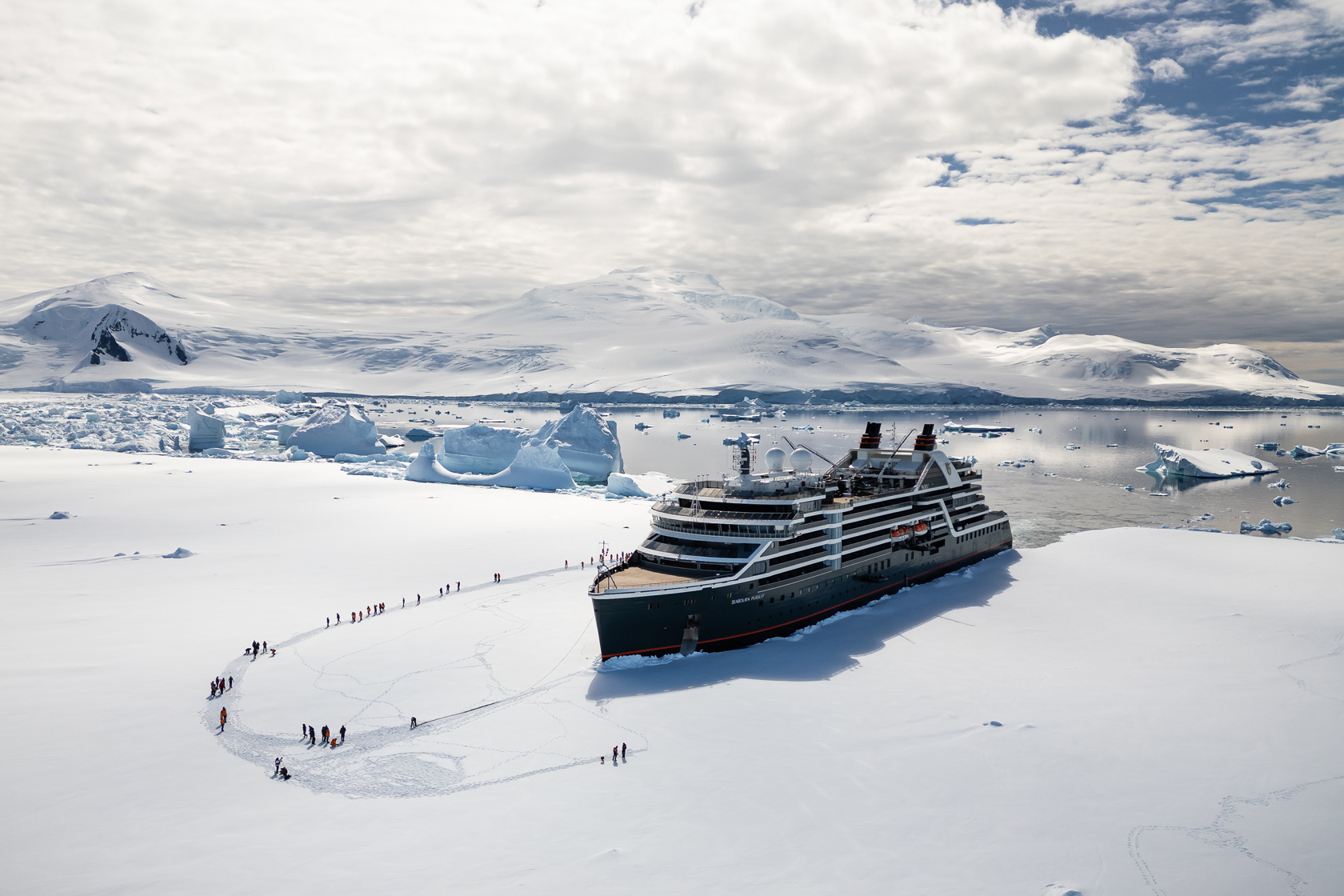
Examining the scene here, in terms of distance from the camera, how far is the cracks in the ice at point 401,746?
60.8ft

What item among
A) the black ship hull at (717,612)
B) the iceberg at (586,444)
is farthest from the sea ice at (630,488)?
the black ship hull at (717,612)

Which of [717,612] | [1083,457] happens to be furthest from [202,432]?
[1083,457]

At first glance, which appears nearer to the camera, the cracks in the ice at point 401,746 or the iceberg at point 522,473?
the cracks in the ice at point 401,746

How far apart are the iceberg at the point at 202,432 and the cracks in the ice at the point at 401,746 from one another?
275 feet

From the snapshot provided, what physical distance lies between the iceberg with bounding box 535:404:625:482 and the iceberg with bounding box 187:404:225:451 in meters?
47.7

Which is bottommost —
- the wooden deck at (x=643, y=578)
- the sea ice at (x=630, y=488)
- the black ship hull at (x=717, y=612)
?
the black ship hull at (x=717, y=612)

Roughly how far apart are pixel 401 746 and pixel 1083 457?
98.0 metres

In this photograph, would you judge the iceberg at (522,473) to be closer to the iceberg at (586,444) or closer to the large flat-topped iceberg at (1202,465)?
the iceberg at (586,444)

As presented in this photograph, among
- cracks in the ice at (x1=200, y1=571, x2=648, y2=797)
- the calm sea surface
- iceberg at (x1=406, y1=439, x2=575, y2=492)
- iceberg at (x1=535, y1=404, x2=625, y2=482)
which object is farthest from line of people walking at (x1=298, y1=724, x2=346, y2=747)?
iceberg at (x1=535, y1=404, x2=625, y2=482)

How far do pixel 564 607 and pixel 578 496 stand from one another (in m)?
30.6

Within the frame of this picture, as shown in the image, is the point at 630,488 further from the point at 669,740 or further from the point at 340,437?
the point at 340,437

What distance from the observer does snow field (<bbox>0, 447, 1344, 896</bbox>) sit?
15.1 meters

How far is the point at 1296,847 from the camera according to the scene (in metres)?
15.4

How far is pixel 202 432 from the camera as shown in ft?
314
